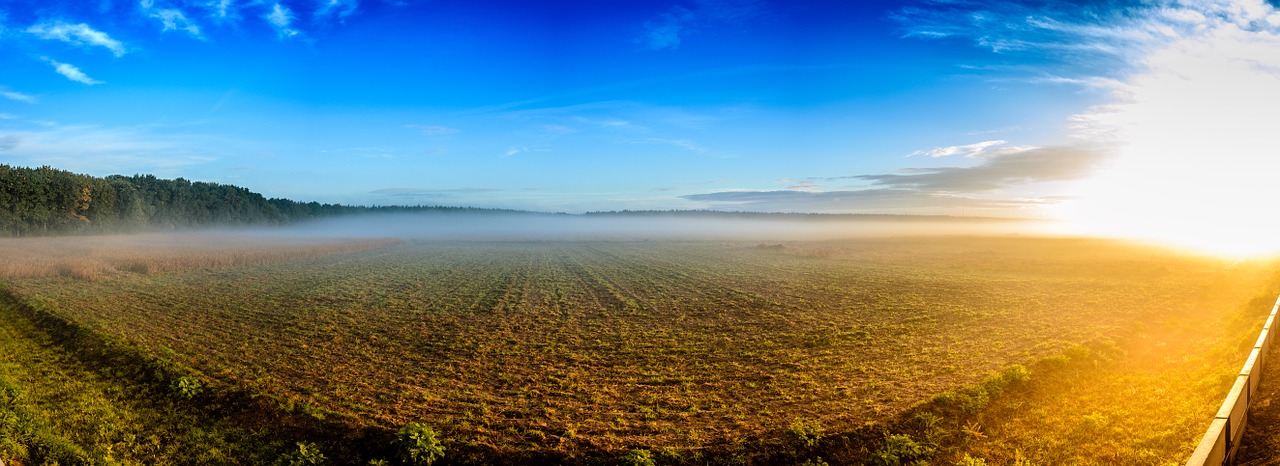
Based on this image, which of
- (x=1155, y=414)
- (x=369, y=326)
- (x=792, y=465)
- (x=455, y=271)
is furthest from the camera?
(x=455, y=271)

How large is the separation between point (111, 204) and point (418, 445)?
115m

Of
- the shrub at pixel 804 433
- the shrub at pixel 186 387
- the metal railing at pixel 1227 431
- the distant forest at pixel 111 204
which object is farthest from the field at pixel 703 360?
the distant forest at pixel 111 204

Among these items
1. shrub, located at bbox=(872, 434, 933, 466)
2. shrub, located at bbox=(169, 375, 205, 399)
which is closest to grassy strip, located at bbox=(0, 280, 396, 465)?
shrub, located at bbox=(169, 375, 205, 399)

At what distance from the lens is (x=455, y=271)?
131ft

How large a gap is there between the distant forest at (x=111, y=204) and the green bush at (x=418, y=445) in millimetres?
98520

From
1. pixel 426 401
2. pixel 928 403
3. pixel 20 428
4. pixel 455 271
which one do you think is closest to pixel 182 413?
pixel 20 428

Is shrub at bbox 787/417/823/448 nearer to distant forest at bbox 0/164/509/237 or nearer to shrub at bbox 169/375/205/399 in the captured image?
shrub at bbox 169/375/205/399

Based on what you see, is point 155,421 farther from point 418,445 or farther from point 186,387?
point 418,445

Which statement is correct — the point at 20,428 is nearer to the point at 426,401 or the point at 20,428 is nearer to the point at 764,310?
the point at 426,401

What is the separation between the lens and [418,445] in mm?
9312

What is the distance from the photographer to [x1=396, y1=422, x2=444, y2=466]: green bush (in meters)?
9.17

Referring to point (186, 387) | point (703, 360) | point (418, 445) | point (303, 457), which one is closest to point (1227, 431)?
point (703, 360)

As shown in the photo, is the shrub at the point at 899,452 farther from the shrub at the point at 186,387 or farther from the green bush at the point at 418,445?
the shrub at the point at 186,387

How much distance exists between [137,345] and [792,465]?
55.6 ft
